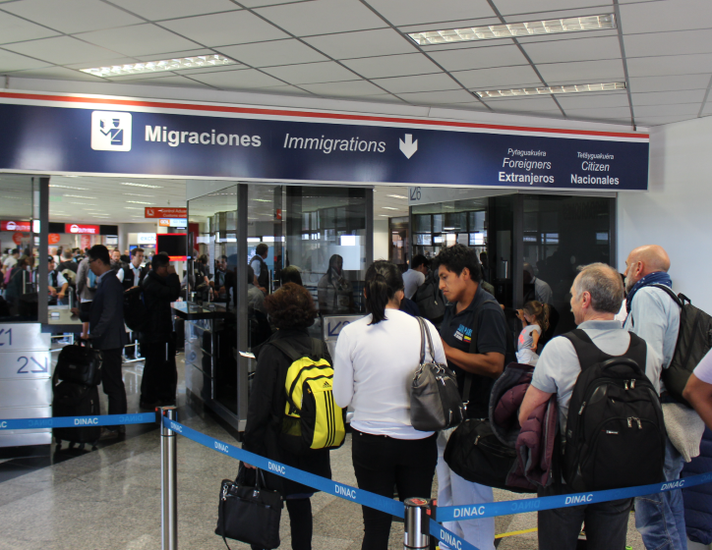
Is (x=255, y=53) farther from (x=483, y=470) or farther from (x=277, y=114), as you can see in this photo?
(x=483, y=470)

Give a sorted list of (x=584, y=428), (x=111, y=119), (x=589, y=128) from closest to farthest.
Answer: (x=584, y=428) < (x=111, y=119) < (x=589, y=128)

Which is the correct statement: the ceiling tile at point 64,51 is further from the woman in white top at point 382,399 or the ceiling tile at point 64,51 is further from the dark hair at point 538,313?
the dark hair at point 538,313

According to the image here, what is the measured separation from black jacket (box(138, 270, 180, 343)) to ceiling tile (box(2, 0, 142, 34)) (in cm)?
263

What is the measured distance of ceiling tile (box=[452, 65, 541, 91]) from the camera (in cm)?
414

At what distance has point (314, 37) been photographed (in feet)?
11.5

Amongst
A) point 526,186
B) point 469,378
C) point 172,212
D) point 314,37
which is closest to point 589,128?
point 526,186

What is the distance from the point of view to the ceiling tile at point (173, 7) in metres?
2.99

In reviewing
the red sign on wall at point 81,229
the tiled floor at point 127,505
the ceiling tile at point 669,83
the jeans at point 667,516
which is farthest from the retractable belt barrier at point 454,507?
the red sign on wall at point 81,229

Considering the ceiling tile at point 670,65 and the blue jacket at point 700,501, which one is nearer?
the blue jacket at point 700,501

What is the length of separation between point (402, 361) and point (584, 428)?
65 centimetres

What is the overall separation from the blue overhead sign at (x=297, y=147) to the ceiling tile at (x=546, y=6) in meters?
1.87

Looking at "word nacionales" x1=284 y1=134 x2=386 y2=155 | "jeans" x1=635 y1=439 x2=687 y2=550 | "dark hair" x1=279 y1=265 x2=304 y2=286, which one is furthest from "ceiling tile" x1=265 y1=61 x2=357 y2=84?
"jeans" x1=635 y1=439 x2=687 y2=550

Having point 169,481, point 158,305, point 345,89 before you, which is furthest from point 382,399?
point 158,305

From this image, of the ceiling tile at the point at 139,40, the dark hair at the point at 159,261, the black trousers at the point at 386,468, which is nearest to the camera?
the black trousers at the point at 386,468
